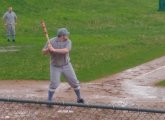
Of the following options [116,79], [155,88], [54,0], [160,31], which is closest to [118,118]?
[155,88]

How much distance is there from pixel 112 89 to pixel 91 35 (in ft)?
54.9

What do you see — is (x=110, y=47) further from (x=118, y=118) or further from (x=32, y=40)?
(x=118, y=118)

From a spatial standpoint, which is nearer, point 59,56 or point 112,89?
point 59,56

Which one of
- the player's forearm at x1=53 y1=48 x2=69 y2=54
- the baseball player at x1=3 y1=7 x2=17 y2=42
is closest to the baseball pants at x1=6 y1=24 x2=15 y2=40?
the baseball player at x1=3 y1=7 x2=17 y2=42

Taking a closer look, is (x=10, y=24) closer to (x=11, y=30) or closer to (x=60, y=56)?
(x=11, y=30)

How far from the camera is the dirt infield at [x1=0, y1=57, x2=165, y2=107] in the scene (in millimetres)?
15344

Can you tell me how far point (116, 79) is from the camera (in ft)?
61.3

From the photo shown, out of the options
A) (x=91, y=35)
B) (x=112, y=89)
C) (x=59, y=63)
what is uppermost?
(x=59, y=63)

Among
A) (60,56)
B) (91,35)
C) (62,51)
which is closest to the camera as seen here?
(62,51)

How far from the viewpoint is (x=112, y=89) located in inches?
665

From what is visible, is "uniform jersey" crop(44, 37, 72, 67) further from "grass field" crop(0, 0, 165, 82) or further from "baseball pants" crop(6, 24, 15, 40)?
"baseball pants" crop(6, 24, 15, 40)

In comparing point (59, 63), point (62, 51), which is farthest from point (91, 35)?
point (62, 51)

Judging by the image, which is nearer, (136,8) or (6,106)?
(6,106)

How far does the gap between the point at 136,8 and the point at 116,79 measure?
32.9 metres
